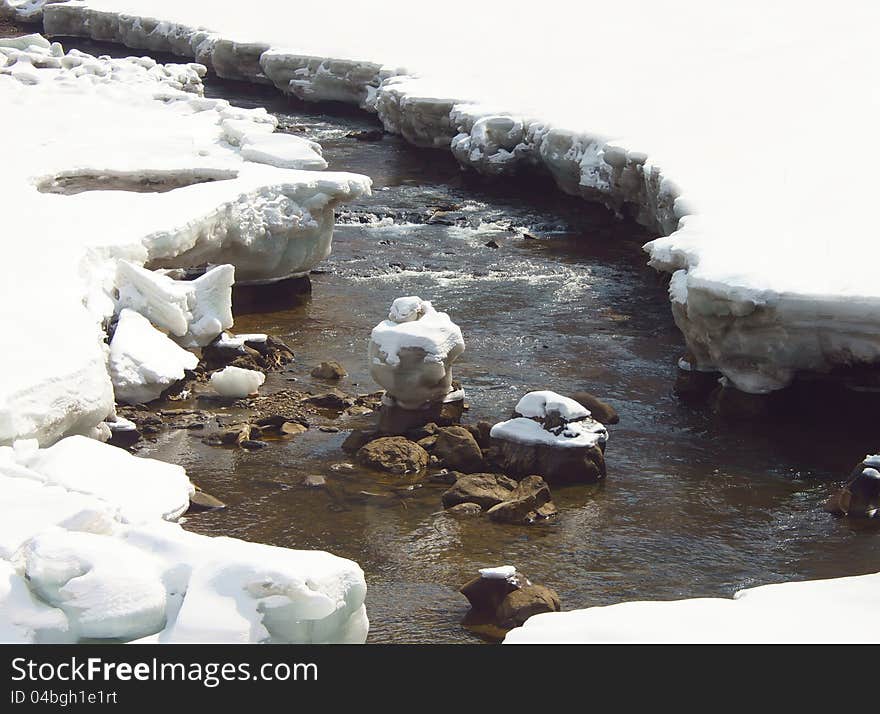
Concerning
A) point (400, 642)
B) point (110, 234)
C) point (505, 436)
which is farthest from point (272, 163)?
point (400, 642)

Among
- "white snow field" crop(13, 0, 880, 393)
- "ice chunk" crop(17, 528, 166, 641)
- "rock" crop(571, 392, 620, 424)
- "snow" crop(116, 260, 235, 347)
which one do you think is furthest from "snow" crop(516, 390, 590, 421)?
"ice chunk" crop(17, 528, 166, 641)

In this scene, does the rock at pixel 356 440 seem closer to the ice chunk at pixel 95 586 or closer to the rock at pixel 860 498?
the rock at pixel 860 498

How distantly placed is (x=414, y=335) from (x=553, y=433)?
144 cm

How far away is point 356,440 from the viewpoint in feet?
34.5

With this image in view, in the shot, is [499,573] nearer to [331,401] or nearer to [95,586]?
[95,586]

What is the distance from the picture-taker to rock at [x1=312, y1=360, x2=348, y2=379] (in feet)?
39.3

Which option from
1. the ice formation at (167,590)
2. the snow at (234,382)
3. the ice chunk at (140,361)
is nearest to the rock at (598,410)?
the snow at (234,382)

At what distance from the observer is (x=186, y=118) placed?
64.6 ft

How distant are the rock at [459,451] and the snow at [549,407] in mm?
473

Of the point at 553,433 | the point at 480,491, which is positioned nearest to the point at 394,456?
the point at 480,491

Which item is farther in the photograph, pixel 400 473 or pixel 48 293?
pixel 48 293

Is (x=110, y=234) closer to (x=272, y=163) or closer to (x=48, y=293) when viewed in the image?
(x=48, y=293)

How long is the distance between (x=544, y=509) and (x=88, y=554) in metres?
4.01
